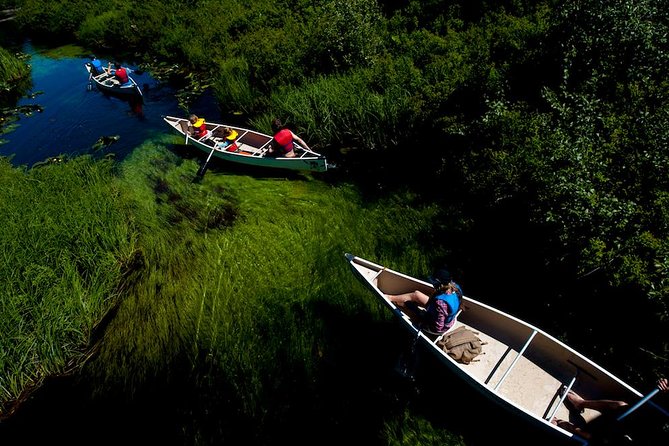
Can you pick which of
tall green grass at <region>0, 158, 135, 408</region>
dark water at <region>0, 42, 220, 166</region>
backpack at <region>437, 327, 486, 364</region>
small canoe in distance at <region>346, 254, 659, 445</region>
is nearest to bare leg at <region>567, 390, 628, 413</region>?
small canoe in distance at <region>346, 254, 659, 445</region>

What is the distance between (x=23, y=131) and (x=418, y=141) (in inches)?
716

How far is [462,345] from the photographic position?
6957 mm

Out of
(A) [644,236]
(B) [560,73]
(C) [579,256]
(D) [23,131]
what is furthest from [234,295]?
(D) [23,131]

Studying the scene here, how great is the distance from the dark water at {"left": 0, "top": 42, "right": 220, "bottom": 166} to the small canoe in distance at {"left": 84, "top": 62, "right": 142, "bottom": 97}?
426mm

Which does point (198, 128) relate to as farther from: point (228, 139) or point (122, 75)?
point (122, 75)

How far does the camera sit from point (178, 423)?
7.43 meters

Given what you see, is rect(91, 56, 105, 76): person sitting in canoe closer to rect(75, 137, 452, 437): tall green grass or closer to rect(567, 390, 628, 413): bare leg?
rect(75, 137, 452, 437): tall green grass

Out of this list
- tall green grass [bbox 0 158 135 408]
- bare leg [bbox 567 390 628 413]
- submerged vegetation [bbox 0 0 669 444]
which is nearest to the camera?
bare leg [bbox 567 390 628 413]

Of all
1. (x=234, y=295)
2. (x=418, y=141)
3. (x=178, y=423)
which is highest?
(x=418, y=141)

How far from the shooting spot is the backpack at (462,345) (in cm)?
689

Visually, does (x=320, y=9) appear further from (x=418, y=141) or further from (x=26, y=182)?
(x=26, y=182)

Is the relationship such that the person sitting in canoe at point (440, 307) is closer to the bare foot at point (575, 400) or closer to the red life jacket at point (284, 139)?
the bare foot at point (575, 400)

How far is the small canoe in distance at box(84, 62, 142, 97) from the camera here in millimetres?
19766

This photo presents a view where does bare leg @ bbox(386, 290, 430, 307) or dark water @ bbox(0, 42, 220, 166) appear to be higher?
bare leg @ bbox(386, 290, 430, 307)
